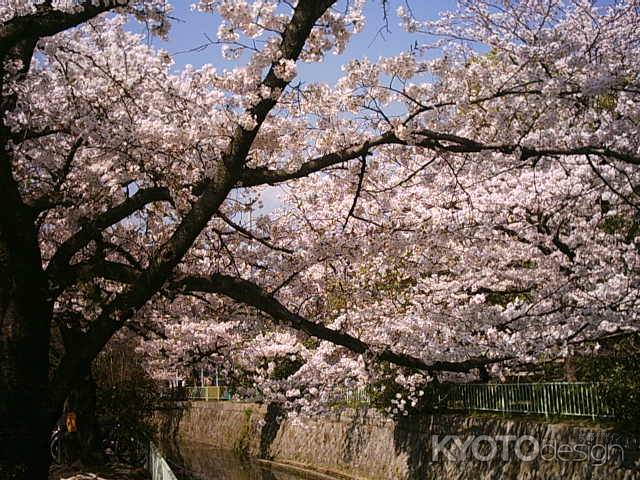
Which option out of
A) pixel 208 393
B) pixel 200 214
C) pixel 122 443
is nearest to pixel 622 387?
pixel 200 214

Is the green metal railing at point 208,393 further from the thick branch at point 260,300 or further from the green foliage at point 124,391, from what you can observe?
the thick branch at point 260,300

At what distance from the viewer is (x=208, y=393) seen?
3719cm

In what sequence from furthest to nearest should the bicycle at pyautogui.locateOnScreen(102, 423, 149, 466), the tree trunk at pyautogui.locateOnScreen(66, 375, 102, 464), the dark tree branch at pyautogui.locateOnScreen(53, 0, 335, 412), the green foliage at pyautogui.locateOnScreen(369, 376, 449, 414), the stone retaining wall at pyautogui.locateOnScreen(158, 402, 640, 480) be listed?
the bicycle at pyautogui.locateOnScreen(102, 423, 149, 466)
the green foliage at pyautogui.locateOnScreen(369, 376, 449, 414)
the tree trunk at pyautogui.locateOnScreen(66, 375, 102, 464)
the stone retaining wall at pyautogui.locateOnScreen(158, 402, 640, 480)
the dark tree branch at pyautogui.locateOnScreen(53, 0, 335, 412)

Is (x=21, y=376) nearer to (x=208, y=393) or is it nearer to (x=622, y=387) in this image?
(x=622, y=387)

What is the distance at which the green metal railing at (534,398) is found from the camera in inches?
470

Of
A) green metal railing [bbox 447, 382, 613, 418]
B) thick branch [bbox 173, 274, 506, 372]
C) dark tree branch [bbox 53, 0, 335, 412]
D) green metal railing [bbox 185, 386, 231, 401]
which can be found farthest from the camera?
green metal railing [bbox 185, 386, 231, 401]

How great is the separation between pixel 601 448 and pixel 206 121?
8.45m

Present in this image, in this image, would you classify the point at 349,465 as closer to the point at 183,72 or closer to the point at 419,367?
the point at 419,367

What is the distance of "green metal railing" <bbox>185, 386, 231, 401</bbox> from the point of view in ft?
113

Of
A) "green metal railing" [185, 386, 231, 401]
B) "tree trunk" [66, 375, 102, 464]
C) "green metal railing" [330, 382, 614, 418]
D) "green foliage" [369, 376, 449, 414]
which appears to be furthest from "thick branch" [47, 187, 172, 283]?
"green metal railing" [185, 386, 231, 401]

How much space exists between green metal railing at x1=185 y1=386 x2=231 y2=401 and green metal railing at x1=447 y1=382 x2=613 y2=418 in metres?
18.3

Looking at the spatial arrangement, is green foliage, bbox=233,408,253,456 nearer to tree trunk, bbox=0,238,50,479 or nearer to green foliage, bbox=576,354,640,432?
green foliage, bbox=576,354,640,432

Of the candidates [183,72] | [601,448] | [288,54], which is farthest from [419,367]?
[601,448]

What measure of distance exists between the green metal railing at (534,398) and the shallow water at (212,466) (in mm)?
7045
